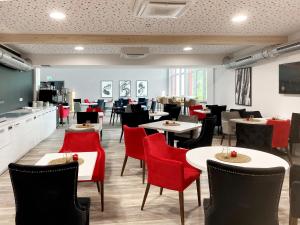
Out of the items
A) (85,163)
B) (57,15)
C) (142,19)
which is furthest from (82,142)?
(142,19)

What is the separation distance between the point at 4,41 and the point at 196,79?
8877mm

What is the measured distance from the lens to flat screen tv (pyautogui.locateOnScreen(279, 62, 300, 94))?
522 cm

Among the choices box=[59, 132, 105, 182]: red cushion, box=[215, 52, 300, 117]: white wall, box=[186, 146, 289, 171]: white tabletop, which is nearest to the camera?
box=[186, 146, 289, 171]: white tabletop

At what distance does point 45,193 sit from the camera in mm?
1816

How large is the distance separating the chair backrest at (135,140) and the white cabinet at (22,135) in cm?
207

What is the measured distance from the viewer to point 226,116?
644cm

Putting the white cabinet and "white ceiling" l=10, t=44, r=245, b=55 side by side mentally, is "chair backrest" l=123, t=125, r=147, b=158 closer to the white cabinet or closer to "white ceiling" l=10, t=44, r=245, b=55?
the white cabinet

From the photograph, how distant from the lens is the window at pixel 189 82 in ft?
38.4

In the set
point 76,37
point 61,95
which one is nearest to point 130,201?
point 76,37

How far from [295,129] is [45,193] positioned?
468 centimetres

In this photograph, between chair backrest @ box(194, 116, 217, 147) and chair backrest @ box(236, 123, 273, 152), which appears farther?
chair backrest @ box(194, 116, 217, 147)

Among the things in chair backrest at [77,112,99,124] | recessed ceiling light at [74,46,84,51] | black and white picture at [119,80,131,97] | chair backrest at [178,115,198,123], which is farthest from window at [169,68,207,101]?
chair backrest at [77,112,99,124]

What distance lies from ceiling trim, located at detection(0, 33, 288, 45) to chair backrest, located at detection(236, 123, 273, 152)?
2300mm

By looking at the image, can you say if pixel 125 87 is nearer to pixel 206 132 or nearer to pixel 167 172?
pixel 206 132
